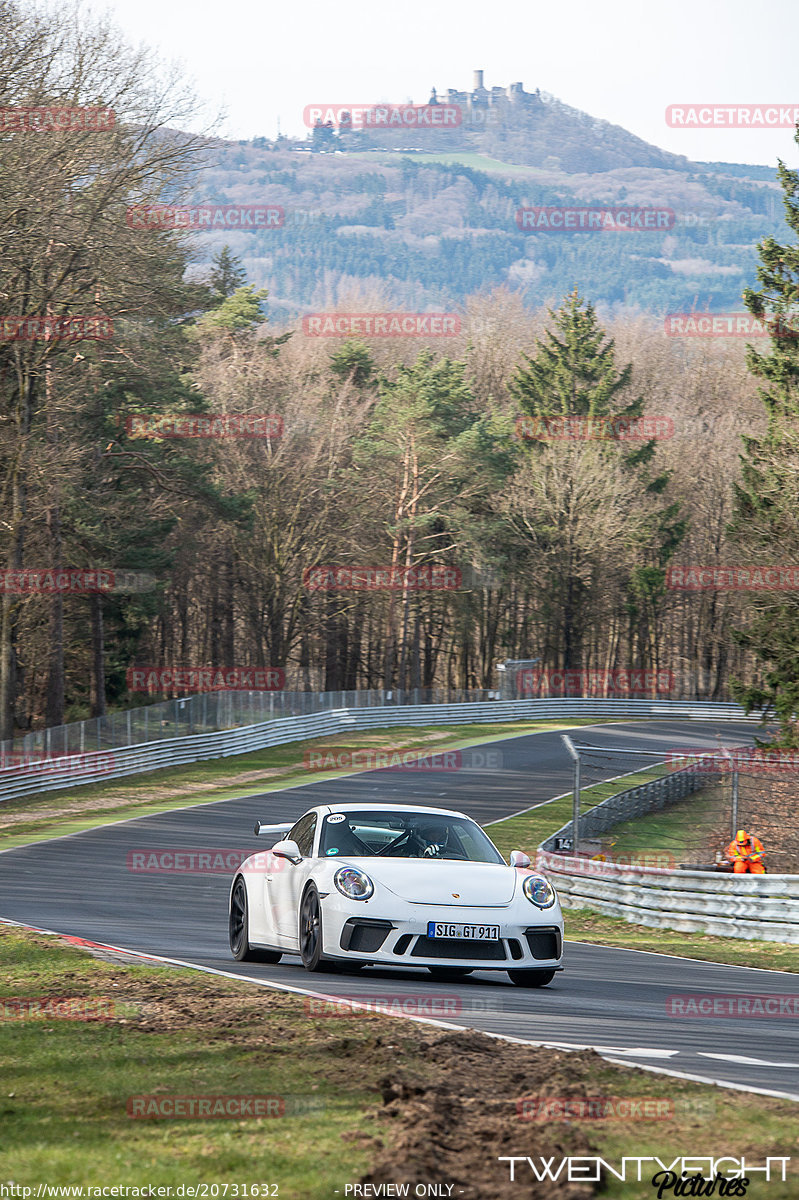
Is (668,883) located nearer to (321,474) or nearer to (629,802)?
(629,802)

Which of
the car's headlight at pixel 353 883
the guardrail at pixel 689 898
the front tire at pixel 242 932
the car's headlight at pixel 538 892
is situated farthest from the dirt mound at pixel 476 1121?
the guardrail at pixel 689 898

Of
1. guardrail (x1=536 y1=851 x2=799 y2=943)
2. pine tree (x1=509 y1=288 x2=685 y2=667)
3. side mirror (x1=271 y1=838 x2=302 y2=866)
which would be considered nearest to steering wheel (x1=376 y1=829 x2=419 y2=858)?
side mirror (x1=271 y1=838 x2=302 y2=866)

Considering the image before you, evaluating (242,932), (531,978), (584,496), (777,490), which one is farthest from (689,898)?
(584,496)

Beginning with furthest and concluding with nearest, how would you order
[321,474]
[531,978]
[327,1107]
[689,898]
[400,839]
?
[321,474]
[689,898]
[400,839]
[531,978]
[327,1107]

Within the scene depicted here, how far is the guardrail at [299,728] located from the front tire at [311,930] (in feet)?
90.3

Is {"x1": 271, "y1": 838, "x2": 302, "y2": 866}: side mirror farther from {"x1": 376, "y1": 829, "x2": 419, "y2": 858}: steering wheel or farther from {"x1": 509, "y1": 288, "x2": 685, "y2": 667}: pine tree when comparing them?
{"x1": 509, "y1": 288, "x2": 685, "y2": 667}: pine tree

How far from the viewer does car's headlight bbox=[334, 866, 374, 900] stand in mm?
9906

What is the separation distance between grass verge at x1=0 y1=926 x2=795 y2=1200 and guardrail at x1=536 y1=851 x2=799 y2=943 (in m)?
11.7

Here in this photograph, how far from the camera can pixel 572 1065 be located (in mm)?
6473

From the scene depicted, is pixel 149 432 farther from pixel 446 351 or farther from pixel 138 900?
pixel 446 351

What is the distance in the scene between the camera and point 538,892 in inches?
404

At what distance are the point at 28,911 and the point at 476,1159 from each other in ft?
41.5

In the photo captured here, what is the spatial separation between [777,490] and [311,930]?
2890 centimetres

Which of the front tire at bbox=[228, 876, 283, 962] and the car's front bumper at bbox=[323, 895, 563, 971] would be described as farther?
the front tire at bbox=[228, 876, 283, 962]
